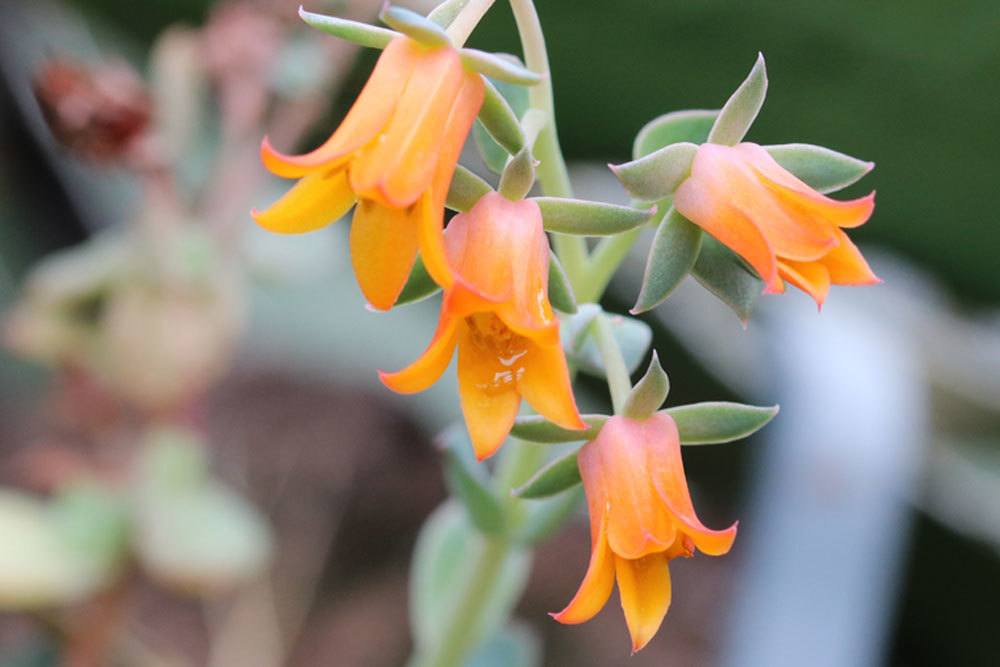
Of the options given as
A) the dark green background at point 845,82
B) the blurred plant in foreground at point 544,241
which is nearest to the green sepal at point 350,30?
the blurred plant in foreground at point 544,241

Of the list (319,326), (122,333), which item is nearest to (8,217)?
(319,326)

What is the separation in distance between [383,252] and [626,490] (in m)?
0.11

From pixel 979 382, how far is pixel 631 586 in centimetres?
101

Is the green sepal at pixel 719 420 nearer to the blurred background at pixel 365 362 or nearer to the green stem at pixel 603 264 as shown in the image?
the green stem at pixel 603 264

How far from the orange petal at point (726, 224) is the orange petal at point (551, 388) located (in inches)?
2.5

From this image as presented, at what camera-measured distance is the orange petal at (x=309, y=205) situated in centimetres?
34

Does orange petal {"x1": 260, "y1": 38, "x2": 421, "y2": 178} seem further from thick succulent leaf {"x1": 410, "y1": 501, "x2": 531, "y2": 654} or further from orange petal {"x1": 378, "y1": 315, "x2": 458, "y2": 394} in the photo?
thick succulent leaf {"x1": 410, "y1": 501, "x2": 531, "y2": 654}

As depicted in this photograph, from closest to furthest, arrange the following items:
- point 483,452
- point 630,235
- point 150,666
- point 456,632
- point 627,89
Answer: point 483,452, point 630,235, point 456,632, point 150,666, point 627,89

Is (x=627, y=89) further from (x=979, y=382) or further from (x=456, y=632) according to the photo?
(x=456, y=632)

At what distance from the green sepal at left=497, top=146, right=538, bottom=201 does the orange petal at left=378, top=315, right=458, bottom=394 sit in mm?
54

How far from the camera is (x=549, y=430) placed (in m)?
0.38

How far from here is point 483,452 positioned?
322mm

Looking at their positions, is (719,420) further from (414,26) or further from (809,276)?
(414,26)

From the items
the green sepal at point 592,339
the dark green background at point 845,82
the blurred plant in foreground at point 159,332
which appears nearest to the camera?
the green sepal at point 592,339
